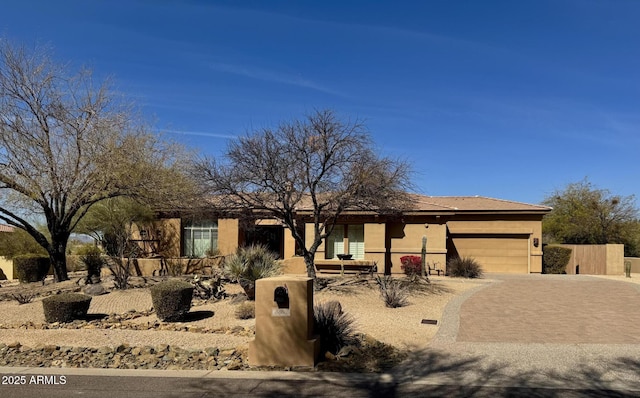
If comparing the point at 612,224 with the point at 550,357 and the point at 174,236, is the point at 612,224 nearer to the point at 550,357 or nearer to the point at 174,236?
the point at 174,236

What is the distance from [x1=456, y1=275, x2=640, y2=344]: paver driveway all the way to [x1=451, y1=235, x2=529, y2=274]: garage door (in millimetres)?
7588

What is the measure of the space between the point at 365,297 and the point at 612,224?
27.1m

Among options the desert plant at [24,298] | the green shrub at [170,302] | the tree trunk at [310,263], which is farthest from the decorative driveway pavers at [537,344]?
the desert plant at [24,298]

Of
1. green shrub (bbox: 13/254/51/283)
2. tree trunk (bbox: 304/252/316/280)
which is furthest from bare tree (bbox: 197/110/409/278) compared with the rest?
green shrub (bbox: 13/254/51/283)

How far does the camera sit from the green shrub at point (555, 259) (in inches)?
1195

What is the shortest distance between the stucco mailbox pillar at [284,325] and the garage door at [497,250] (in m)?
22.5

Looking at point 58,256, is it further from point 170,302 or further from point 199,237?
point 170,302

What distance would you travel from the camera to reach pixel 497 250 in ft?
98.1

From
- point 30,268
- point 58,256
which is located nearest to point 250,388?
point 58,256

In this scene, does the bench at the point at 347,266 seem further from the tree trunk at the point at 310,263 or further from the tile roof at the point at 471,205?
the tree trunk at the point at 310,263

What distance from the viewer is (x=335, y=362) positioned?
895 centimetres

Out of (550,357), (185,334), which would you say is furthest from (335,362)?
(185,334)

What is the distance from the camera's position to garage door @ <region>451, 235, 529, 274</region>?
2973 cm

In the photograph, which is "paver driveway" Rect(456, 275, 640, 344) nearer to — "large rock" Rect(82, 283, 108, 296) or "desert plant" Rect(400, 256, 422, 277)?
"desert plant" Rect(400, 256, 422, 277)
